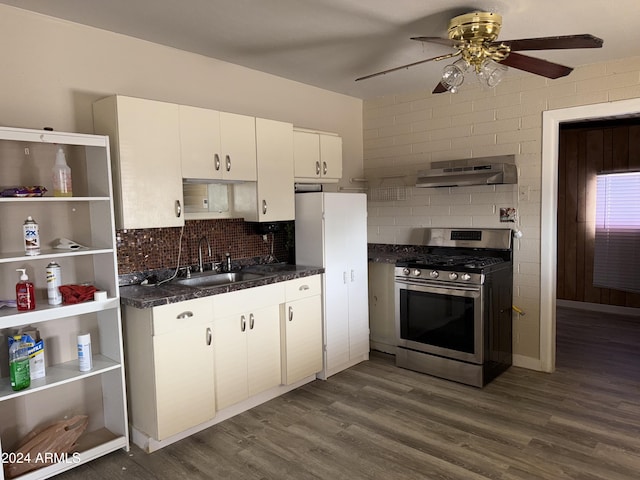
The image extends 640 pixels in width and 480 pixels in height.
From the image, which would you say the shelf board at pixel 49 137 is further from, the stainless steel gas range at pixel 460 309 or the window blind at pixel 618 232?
the window blind at pixel 618 232

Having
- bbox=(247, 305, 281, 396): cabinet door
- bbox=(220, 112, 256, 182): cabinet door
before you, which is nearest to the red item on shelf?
bbox=(247, 305, 281, 396): cabinet door

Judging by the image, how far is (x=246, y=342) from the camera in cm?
313

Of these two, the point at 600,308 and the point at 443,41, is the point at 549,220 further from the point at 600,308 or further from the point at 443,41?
the point at 600,308

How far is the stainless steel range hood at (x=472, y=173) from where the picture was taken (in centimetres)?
370

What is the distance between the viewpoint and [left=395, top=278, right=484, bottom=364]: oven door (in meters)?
3.56

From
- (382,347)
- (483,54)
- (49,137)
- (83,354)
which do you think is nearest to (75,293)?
(83,354)

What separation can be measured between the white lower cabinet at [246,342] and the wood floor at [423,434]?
0.69ft

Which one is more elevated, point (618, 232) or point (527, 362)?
point (618, 232)

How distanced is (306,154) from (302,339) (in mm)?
1568

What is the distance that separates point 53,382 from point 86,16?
2.09 metres

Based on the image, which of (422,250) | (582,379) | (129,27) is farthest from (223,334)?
(582,379)

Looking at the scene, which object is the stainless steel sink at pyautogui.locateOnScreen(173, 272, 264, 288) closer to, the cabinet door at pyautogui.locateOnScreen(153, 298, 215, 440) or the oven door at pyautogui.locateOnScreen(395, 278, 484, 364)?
the cabinet door at pyautogui.locateOnScreen(153, 298, 215, 440)

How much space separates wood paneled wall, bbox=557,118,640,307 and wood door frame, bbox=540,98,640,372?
237cm

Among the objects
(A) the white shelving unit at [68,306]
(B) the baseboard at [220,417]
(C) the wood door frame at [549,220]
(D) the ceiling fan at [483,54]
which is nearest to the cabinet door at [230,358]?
(B) the baseboard at [220,417]
